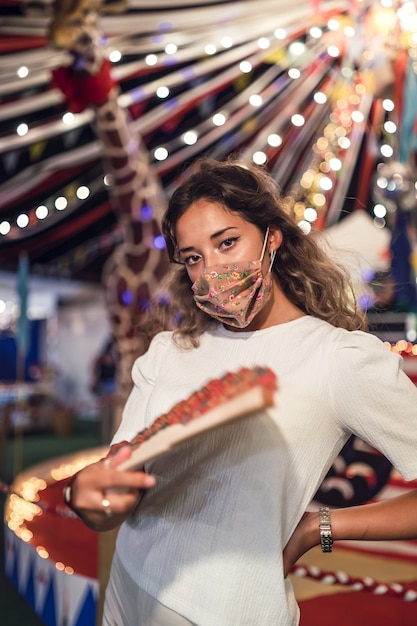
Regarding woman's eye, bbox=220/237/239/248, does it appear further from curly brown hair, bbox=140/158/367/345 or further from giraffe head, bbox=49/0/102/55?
giraffe head, bbox=49/0/102/55

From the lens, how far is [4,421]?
514cm

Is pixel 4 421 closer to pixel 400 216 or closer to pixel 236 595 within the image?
pixel 400 216

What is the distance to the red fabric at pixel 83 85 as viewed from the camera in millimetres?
2857

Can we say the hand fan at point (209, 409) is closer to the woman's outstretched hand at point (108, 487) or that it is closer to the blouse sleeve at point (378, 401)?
the woman's outstretched hand at point (108, 487)

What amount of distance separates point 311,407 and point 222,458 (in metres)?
0.16

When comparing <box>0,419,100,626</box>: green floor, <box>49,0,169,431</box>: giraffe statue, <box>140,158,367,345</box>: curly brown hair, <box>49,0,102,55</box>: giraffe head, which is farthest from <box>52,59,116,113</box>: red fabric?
<box>0,419,100,626</box>: green floor

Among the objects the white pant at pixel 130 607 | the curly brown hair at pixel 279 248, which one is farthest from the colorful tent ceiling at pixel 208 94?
the white pant at pixel 130 607

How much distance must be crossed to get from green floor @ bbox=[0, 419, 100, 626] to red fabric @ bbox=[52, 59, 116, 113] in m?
2.43

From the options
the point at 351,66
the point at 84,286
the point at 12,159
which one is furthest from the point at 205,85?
the point at 84,286

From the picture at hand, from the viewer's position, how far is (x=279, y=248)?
110cm

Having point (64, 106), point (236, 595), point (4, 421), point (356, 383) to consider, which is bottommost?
point (4, 421)

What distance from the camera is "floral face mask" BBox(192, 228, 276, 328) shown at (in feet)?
3.10

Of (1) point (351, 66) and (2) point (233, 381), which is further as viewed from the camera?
(1) point (351, 66)

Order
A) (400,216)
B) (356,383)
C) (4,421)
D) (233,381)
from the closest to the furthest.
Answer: (233,381), (356,383), (400,216), (4,421)
